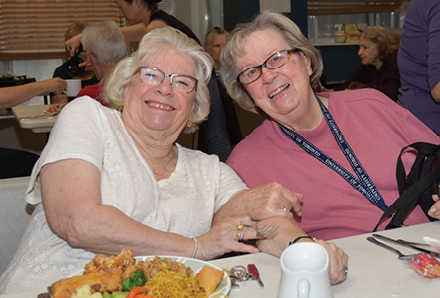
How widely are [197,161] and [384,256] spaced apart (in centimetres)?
84

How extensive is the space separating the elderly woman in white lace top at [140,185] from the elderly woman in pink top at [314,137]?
0.19 metres

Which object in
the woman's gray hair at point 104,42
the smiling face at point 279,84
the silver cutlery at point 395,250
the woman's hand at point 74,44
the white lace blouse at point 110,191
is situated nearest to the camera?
the silver cutlery at point 395,250

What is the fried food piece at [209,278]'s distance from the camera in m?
0.89

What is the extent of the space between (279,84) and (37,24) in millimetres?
5596

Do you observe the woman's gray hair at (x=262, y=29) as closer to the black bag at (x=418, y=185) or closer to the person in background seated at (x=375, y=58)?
the black bag at (x=418, y=185)

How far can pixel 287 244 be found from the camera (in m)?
1.21

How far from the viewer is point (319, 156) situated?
1.70 metres

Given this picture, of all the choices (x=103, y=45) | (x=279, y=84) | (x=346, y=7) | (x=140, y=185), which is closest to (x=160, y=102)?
(x=140, y=185)

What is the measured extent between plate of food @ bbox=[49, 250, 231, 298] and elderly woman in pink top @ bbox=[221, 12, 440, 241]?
823 millimetres

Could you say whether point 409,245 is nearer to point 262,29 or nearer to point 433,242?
point 433,242

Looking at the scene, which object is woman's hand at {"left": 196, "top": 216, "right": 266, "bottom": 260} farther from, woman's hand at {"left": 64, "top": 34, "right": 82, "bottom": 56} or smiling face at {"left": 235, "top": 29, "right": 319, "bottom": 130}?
woman's hand at {"left": 64, "top": 34, "right": 82, "bottom": 56}

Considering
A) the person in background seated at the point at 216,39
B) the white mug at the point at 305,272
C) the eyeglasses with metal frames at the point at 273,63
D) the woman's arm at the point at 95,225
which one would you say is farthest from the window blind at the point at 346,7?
the white mug at the point at 305,272

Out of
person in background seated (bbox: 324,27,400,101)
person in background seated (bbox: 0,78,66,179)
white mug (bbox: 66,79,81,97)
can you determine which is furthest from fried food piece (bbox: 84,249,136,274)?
person in background seated (bbox: 324,27,400,101)

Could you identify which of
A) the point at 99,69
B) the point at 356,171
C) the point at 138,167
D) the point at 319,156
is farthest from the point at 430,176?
the point at 99,69
